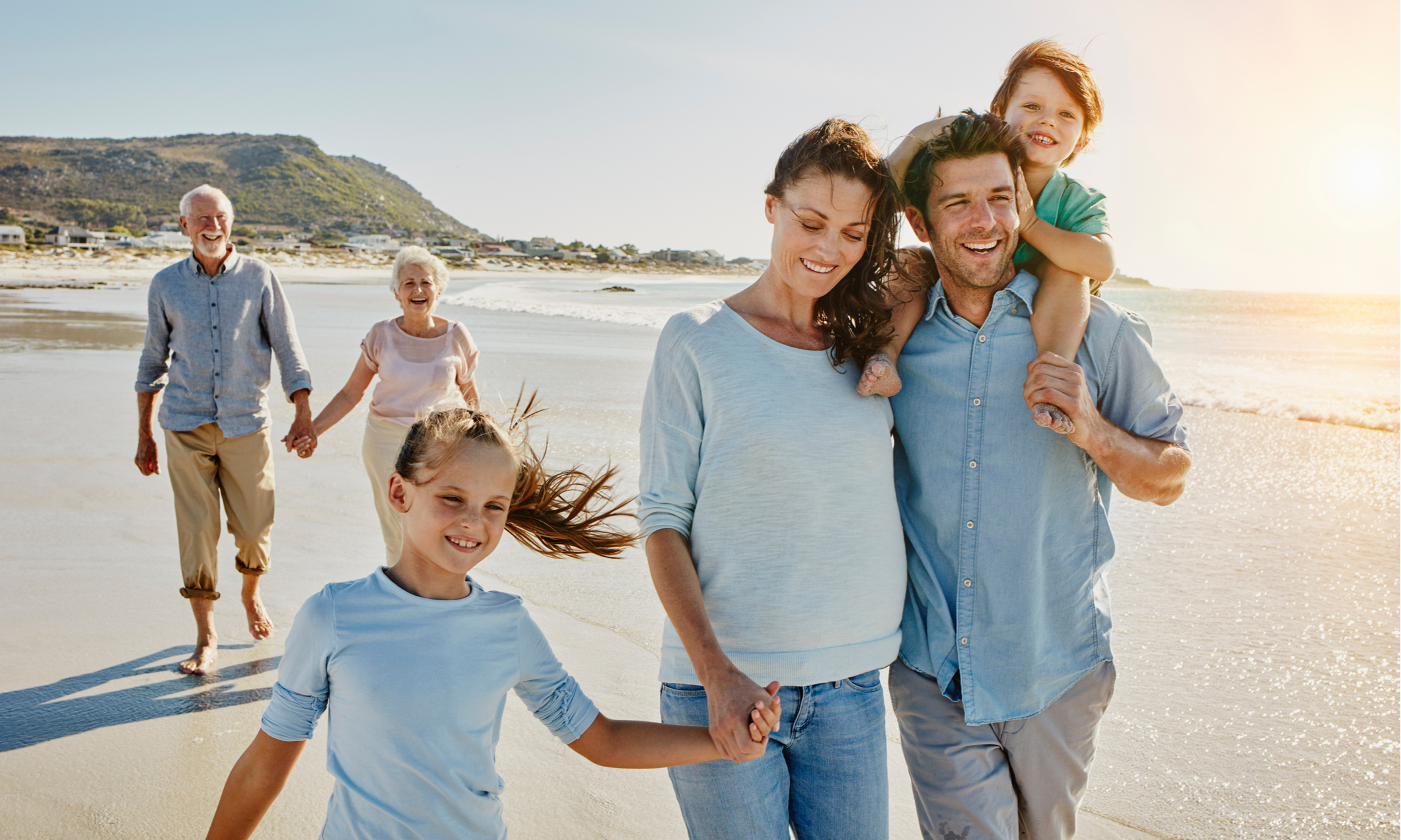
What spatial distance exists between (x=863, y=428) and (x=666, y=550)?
1.73 ft

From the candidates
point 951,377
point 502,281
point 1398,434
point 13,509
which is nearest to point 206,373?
point 13,509

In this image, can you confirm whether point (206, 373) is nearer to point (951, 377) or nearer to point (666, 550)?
point (666, 550)

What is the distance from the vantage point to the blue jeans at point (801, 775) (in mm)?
1905

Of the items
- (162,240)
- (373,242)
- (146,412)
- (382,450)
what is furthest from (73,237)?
(382,450)

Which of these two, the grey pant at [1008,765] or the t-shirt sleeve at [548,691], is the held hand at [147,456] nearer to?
the t-shirt sleeve at [548,691]

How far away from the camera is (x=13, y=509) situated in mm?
6043

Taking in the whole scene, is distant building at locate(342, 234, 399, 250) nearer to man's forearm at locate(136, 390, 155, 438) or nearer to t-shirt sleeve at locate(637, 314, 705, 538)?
man's forearm at locate(136, 390, 155, 438)

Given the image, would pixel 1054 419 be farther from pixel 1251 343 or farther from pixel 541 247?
pixel 541 247

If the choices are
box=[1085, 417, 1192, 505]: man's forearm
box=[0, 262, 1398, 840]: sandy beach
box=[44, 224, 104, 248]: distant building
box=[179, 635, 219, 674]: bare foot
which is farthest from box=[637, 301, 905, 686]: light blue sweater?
box=[44, 224, 104, 248]: distant building

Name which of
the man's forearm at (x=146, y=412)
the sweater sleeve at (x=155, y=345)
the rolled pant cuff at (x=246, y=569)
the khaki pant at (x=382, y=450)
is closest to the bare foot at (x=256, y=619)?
the rolled pant cuff at (x=246, y=569)

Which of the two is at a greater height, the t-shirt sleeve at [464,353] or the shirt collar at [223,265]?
the shirt collar at [223,265]

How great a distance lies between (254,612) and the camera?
4.52 metres

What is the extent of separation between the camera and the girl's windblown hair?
1973 mm

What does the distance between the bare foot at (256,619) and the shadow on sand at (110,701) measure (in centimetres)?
27
